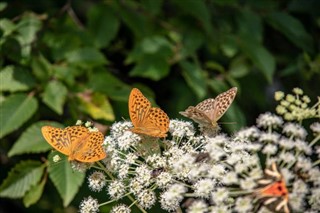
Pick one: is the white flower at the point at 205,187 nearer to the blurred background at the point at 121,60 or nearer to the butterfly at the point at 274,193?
the butterfly at the point at 274,193

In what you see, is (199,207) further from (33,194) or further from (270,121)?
(33,194)

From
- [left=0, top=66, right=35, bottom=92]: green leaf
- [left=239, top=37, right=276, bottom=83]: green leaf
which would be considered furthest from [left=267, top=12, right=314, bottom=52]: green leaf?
[left=0, top=66, right=35, bottom=92]: green leaf

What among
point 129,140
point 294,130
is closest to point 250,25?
point 129,140

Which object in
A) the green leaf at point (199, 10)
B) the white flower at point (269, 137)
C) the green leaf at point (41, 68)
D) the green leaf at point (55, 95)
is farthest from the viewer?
the green leaf at point (199, 10)

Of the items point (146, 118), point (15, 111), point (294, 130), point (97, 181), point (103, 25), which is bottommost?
point (15, 111)

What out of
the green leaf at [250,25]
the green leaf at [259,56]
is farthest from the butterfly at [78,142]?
the green leaf at [250,25]

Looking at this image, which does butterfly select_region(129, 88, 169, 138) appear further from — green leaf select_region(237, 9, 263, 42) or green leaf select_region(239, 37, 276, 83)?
green leaf select_region(237, 9, 263, 42)
